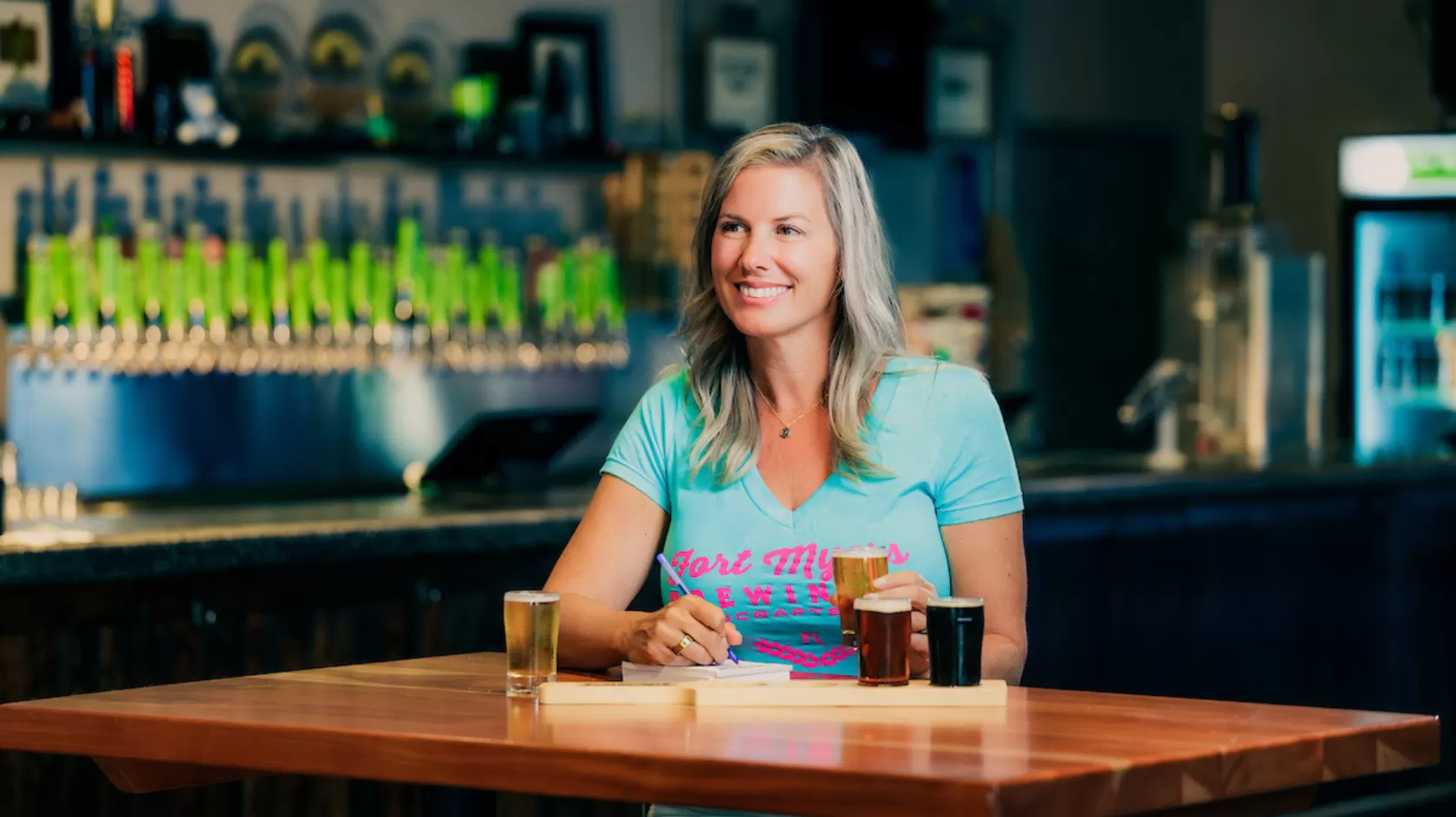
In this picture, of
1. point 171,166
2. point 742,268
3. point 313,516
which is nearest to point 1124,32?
point 171,166

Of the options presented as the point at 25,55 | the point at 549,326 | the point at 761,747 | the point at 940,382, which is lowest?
the point at 761,747

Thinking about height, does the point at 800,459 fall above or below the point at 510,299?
below

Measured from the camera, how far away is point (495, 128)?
22.1 feet

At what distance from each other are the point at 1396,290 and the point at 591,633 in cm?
690

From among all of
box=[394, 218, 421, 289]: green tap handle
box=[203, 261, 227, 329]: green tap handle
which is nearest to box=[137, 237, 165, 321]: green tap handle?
box=[203, 261, 227, 329]: green tap handle

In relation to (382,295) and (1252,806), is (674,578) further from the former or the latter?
(382,295)

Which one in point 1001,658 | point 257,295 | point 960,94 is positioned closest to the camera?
point 1001,658

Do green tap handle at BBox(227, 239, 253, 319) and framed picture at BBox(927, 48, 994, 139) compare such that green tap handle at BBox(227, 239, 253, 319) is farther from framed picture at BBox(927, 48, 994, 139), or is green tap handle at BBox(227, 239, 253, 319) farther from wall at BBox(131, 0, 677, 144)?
framed picture at BBox(927, 48, 994, 139)

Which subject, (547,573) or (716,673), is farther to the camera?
(547,573)

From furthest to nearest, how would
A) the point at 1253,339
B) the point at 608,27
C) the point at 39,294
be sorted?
the point at 608,27 < the point at 1253,339 < the point at 39,294

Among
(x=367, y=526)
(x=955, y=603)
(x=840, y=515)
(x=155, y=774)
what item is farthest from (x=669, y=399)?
(x=367, y=526)

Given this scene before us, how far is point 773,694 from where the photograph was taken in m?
2.18

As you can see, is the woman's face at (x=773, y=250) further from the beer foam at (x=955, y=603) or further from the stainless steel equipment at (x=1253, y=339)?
the stainless steel equipment at (x=1253, y=339)

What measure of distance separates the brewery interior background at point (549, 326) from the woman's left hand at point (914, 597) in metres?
1.95
